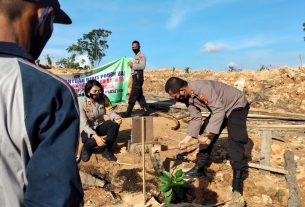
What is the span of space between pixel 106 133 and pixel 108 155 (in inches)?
15.7

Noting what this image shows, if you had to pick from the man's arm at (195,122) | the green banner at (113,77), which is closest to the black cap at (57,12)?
the man's arm at (195,122)

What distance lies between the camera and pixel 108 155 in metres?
7.03

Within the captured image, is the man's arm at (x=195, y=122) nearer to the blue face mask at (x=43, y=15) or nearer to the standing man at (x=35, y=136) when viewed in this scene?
the blue face mask at (x=43, y=15)

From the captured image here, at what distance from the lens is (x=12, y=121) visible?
1022mm

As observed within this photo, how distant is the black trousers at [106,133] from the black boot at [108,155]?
0.09m

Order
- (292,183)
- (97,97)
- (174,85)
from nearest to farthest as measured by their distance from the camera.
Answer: (174,85), (292,183), (97,97)

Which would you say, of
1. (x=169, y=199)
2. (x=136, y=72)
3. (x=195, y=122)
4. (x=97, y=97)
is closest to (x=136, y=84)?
A: (x=136, y=72)

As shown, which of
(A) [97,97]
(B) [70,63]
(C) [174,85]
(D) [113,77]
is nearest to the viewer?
(C) [174,85]

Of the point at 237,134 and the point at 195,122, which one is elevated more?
the point at 195,122

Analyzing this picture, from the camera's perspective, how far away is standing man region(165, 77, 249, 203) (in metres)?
5.27

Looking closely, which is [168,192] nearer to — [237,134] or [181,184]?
[181,184]

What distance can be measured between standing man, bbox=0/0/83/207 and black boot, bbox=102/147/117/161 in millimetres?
5949

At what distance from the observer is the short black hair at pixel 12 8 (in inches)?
44.3

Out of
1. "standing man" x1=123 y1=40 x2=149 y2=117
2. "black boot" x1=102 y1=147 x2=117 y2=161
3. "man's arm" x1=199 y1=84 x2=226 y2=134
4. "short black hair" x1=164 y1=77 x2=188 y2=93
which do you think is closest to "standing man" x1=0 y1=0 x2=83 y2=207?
"short black hair" x1=164 y1=77 x2=188 y2=93
